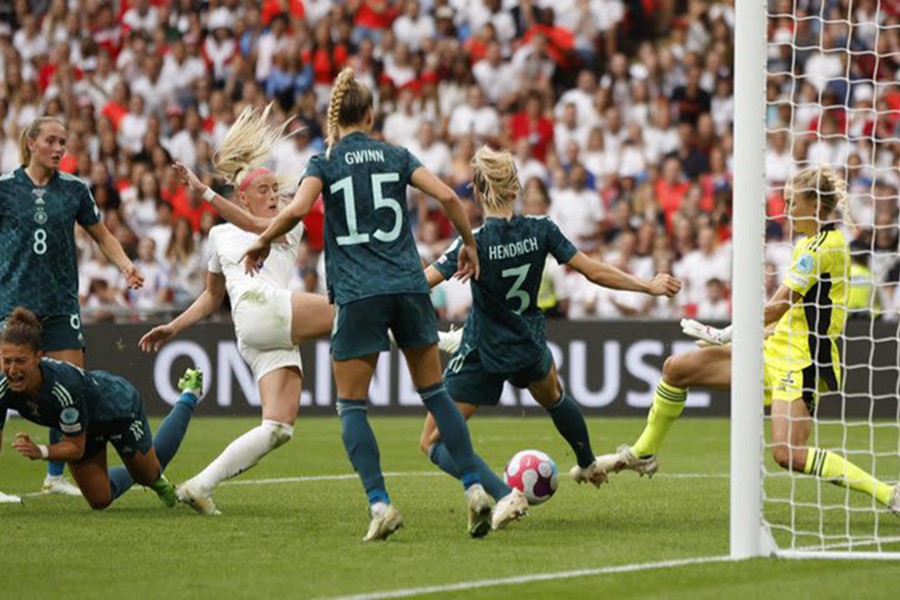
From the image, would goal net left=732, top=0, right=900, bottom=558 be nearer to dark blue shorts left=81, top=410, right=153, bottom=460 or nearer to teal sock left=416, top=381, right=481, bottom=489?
teal sock left=416, top=381, right=481, bottom=489

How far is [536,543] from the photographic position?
7.72 meters

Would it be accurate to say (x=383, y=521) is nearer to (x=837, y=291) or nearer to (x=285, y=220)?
(x=285, y=220)

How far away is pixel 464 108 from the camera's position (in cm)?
2033

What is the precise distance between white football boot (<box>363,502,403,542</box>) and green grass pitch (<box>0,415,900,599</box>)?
0.22 feet

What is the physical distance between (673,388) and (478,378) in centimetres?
111

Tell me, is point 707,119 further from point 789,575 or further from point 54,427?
point 789,575

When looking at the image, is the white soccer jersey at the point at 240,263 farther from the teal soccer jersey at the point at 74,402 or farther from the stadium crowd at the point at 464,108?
the stadium crowd at the point at 464,108

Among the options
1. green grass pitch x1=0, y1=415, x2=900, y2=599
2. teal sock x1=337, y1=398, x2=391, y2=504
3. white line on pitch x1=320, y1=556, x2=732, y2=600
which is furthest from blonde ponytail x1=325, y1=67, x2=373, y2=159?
white line on pitch x1=320, y1=556, x2=732, y2=600

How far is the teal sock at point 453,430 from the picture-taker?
7.85m

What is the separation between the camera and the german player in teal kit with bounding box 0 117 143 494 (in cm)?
965

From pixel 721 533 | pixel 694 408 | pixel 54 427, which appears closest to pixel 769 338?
pixel 721 533

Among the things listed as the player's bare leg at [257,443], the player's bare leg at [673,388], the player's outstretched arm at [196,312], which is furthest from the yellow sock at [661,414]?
the player's outstretched arm at [196,312]

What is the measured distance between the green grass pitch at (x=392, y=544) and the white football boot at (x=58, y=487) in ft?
0.63

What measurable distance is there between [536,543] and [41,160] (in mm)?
3793
